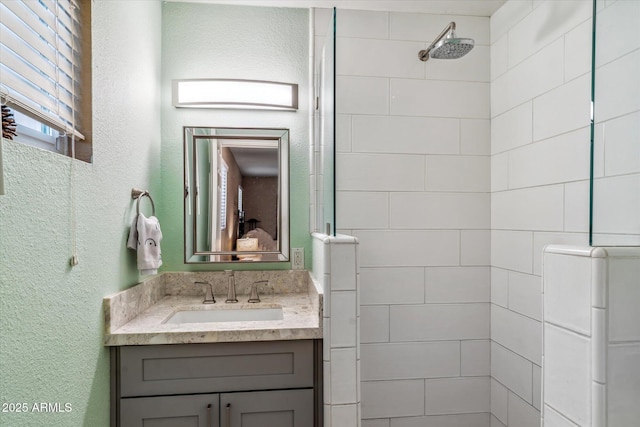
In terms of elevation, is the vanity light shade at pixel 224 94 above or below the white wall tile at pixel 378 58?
below

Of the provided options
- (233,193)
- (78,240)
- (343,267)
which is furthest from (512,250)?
(78,240)

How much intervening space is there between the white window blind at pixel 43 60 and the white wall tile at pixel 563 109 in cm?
178

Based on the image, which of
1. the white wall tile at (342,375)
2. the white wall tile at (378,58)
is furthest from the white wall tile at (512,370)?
the white wall tile at (378,58)

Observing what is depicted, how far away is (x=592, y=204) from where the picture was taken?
0.91 meters

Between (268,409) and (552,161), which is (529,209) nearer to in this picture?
(552,161)

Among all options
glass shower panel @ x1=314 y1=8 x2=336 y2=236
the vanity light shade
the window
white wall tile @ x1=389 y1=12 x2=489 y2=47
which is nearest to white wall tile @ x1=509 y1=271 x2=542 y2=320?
glass shower panel @ x1=314 y1=8 x2=336 y2=236

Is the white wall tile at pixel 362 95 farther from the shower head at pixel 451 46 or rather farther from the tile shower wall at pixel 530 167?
the tile shower wall at pixel 530 167

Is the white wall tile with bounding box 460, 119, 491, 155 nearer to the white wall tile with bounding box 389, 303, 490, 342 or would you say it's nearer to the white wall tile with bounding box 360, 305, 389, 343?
the white wall tile with bounding box 389, 303, 490, 342

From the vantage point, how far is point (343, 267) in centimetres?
136

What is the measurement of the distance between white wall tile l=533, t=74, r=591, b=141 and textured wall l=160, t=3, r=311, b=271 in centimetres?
111

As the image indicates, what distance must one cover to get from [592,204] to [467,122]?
3.87 feet

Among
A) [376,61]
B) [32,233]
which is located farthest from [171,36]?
[32,233]

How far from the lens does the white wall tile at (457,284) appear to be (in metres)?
1.97

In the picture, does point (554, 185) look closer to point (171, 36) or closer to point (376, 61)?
point (376, 61)
